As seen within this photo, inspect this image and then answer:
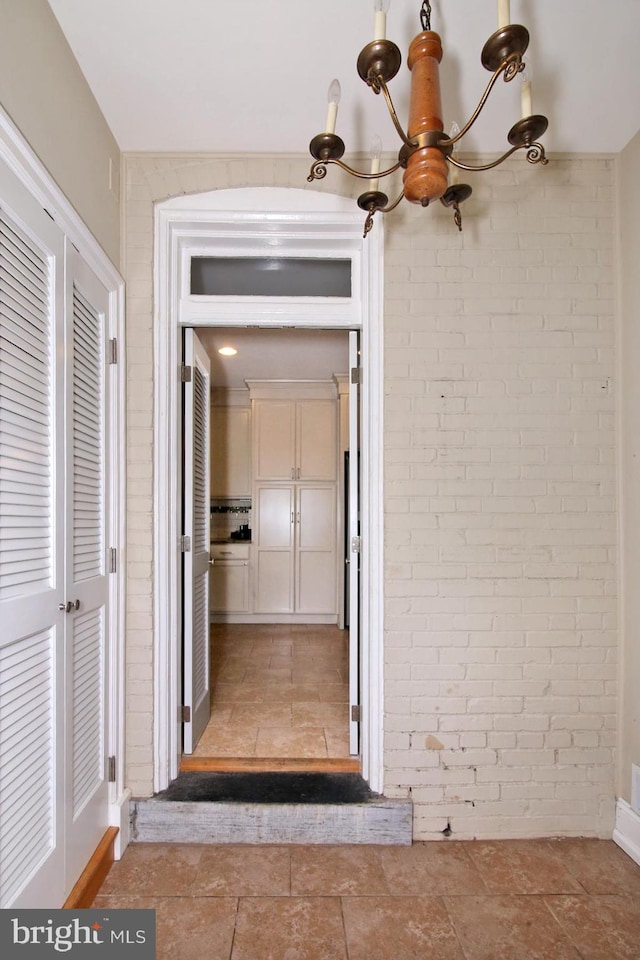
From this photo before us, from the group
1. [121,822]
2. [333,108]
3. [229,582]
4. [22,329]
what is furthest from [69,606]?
[229,582]

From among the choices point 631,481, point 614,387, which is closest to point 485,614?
point 631,481

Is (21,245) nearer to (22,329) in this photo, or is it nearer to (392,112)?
(22,329)

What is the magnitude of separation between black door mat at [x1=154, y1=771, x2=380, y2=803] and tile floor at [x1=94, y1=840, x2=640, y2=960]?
0.57 ft

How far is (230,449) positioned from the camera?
232 inches

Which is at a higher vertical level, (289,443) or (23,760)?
(289,443)

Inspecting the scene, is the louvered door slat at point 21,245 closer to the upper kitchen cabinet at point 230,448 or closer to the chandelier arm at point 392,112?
the chandelier arm at point 392,112

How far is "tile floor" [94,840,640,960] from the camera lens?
5.38 feet

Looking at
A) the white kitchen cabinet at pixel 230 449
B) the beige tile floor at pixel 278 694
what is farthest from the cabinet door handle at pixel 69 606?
the white kitchen cabinet at pixel 230 449

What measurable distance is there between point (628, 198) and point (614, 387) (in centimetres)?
78

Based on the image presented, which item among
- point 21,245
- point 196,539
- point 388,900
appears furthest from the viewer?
point 196,539

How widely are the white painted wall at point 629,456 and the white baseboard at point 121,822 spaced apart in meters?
2.03

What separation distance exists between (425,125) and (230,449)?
480 cm

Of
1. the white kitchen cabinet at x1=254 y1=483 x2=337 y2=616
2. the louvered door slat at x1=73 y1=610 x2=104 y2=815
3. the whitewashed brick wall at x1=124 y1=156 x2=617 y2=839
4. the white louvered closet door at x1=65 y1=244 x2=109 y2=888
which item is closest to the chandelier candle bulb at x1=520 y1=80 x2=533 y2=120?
the whitewashed brick wall at x1=124 y1=156 x2=617 y2=839

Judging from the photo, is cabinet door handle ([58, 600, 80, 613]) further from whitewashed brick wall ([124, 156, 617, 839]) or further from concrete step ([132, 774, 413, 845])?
concrete step ([132, 774, 413, 845])
